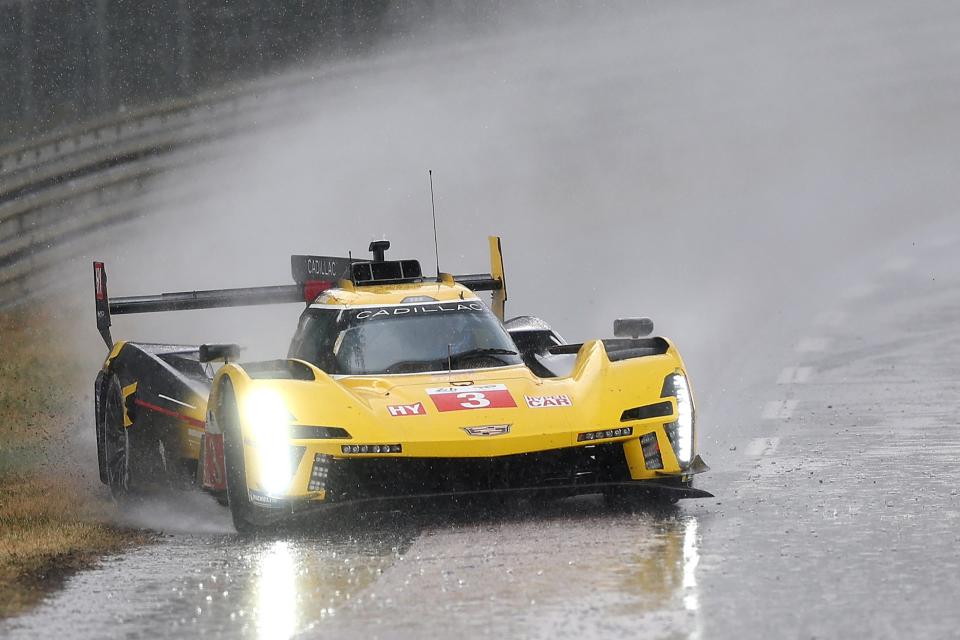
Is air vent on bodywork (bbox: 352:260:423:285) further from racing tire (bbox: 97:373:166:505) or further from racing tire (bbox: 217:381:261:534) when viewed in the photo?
racing tire (bbox: 217:381:261:534)

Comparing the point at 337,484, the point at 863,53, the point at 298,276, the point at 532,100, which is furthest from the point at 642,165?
the point at 337,484

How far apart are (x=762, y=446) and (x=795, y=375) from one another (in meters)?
4.38

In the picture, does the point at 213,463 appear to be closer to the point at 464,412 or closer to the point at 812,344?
the point at 464,412

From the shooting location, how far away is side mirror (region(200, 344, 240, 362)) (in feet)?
35.8

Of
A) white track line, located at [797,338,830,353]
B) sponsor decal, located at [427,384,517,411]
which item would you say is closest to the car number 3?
sponsor decal, located at [427,384,517,411]

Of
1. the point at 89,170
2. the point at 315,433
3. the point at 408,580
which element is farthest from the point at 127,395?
the point at 89,170

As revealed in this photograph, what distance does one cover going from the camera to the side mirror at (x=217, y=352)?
10922 millimetres

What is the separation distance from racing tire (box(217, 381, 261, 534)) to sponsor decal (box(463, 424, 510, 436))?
1.18 metres

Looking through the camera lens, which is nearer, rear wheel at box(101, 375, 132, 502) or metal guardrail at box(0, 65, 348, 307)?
rear wheel at box(101, 375, 132, 502)

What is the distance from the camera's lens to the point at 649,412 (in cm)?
1008

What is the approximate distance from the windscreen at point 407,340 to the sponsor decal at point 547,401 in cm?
90

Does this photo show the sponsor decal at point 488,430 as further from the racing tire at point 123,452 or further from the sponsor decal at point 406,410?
the racing tire at point 123,452

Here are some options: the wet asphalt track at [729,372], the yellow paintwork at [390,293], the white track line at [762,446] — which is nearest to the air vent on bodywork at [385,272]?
the yellow paintwork at [390,293]

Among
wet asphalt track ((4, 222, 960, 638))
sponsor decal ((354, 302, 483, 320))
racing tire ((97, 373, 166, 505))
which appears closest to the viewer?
wet asphalt track ((4, 222, 960, 638))
